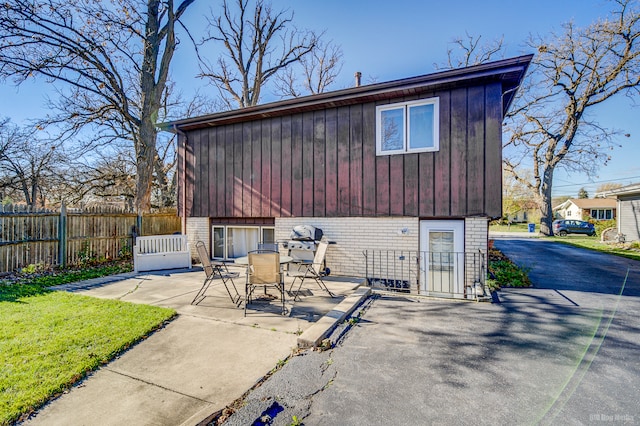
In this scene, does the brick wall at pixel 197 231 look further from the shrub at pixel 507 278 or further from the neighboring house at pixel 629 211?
the neighboring house at pixel 629 211

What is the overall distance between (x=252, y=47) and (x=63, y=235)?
49.6 feet

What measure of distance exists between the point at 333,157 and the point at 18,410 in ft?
23.0

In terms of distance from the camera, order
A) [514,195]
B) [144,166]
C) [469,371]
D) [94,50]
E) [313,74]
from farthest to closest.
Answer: [514,195] → [313,74] → [144,166] → [94,50] → [469,371]

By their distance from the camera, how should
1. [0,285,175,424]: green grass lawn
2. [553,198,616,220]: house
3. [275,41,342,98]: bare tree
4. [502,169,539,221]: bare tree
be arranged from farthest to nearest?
[553,198,616,220]: house
[502,169,539,221]: bare tree
[275,41,342,98]: bare tree
[0,285,175,424]: green grass lawn

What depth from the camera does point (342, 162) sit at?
795cm

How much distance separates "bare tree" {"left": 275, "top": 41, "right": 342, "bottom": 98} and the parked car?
925 inches

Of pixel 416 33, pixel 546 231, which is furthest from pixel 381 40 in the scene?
pixel 546 231

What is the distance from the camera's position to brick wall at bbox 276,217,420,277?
7.27 metres

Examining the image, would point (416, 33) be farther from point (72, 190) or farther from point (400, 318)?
point (72, 190)

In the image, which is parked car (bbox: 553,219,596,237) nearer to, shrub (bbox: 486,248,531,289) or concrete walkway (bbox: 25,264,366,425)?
shrub (bbox: 486,248,531,289)

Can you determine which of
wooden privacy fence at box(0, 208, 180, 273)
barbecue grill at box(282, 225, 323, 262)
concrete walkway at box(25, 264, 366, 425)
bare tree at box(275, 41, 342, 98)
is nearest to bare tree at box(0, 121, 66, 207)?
wooden privacy fence at box(0, 208, 180, 273)

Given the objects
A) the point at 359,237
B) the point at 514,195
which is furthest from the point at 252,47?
the point at 514,195

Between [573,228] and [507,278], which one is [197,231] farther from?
[573,228]

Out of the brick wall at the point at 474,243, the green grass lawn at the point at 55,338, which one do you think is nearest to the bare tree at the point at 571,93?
the brick wall at the point at 474,243
